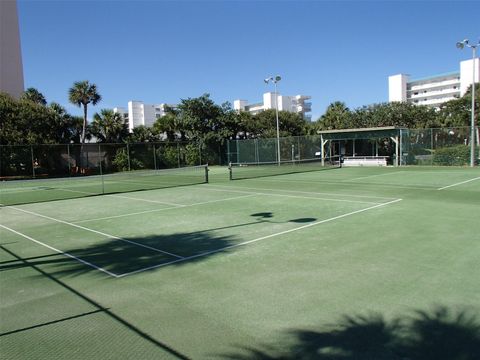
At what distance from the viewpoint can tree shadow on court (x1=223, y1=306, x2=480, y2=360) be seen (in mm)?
3850

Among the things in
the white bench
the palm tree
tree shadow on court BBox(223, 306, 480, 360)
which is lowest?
tree shadow on court BBox(223, 306, 480, 360)

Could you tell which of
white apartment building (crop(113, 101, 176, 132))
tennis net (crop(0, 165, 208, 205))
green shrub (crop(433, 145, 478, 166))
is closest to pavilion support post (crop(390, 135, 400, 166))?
green shrub (crop(433, 145, 478, 166))

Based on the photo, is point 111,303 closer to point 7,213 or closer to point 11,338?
point 11,338

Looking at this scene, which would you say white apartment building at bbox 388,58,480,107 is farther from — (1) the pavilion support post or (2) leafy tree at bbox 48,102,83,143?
(2) leafy tree at bbox 48,102,83,143

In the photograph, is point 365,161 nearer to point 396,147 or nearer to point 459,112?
point 396,147

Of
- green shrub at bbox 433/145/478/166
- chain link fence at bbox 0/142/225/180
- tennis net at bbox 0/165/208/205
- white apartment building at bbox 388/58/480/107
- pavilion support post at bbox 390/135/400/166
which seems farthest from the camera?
white apartment building at bbox 388/58/480/107

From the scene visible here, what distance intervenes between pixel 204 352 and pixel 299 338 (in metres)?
0.98

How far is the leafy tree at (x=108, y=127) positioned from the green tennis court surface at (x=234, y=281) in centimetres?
3049

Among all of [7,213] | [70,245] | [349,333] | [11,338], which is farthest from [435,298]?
[7,213]

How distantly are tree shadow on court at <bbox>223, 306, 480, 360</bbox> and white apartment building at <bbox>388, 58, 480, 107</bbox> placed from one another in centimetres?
13372

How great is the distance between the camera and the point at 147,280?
20.5ft

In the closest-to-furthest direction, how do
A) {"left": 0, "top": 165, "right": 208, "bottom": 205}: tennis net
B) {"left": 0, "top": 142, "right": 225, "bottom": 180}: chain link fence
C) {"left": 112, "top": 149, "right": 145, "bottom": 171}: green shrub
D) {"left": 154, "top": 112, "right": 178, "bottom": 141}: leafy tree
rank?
1. {"left": 0, "top": 165, "right": 208, "bottom": 205}: tennis net
2. {"left": 0, "top": 142, "right": 225, "bottom": 180}: chain link fence
3. {"left": 112, "top": 149, "right": 145, "bottom": 171}: green shrub
4. {"left": 154, "top": 112, "right": 178, "bottom": 141}: leafy tree

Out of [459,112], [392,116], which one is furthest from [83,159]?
[459,112]

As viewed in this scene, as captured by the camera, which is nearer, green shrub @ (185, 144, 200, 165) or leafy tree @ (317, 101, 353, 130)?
green shrub @ (185, 144, 200, 165)
